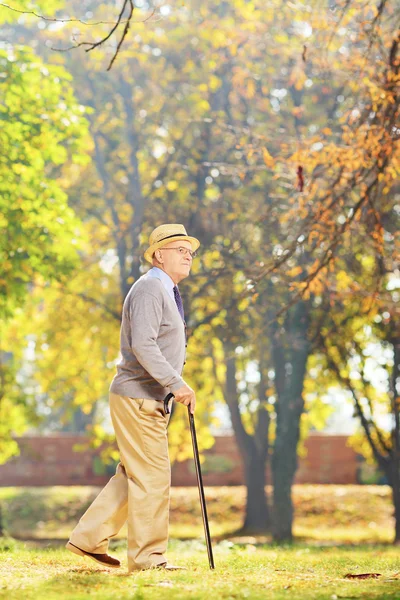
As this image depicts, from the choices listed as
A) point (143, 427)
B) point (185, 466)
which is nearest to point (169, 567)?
point (143, 427)

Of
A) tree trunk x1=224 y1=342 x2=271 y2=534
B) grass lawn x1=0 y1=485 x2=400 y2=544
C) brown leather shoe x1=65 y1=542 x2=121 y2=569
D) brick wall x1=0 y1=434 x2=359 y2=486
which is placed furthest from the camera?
brick wall x1=0 y1=434 x2=359 y2=486

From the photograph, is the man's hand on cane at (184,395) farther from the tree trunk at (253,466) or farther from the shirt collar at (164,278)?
the tree trunk at (253,466)

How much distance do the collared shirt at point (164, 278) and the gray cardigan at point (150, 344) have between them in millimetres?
80

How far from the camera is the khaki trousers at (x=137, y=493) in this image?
544 cm

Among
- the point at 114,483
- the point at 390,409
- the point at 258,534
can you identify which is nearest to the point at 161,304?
the point at 114,483

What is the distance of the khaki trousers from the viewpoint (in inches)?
214

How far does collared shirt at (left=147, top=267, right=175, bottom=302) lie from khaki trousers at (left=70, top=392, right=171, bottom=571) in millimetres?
694

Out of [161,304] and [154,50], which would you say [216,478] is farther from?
[161,304]

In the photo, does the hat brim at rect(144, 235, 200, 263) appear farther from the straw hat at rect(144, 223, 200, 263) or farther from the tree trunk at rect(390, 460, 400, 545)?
the tree trunk at rect(390, 460, 400, 545)

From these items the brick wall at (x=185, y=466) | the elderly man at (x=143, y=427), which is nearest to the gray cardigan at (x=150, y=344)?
the elderly man at (x=143, y=427)

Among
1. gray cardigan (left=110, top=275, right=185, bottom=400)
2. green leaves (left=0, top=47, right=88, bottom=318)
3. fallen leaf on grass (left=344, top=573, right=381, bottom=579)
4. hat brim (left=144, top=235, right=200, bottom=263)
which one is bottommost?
fallen leaf on grass (left=344, top=573, right=381, bottom=579)

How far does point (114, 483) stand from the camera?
5652 millimetres

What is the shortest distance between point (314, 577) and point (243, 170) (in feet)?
16.3

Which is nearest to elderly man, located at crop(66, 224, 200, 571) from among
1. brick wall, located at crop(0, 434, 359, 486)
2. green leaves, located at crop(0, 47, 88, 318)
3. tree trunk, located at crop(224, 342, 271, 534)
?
green leaves, located at crop(0, 47, 88, 318)
